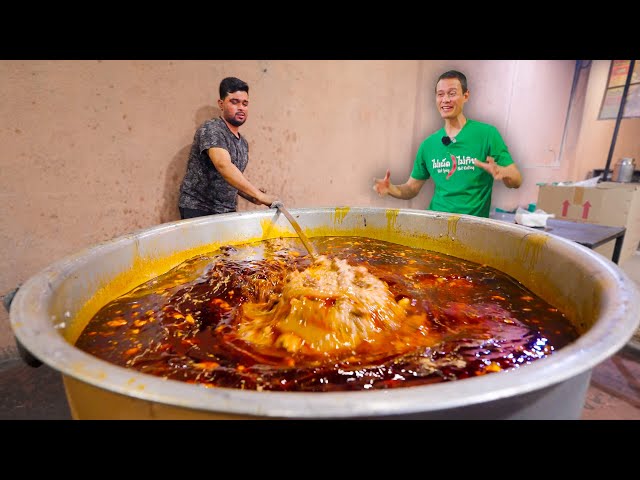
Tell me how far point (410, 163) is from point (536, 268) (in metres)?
3.63

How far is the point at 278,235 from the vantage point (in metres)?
2.23

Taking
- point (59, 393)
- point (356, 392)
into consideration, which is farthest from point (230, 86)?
point (356, 392)

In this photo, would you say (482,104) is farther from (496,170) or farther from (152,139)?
(152,139)

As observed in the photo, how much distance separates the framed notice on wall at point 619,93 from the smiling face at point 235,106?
278 inches

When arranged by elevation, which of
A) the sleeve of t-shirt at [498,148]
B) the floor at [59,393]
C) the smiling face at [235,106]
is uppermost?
the smiling face at [235,106]

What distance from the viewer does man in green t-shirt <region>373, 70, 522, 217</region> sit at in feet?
8.77

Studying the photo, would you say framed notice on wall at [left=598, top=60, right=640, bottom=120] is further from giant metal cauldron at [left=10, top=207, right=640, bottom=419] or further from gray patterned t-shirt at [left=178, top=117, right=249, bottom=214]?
gray patterned t-shirt at [left=178, top=117, right=249, bottom=214]

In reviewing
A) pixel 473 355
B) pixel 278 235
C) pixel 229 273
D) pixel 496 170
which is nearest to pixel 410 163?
pixel 496 170

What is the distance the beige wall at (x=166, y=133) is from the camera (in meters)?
2.39

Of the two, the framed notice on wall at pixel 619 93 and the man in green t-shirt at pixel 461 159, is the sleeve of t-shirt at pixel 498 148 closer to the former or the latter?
the man in green t-shirt at pixel 461 159

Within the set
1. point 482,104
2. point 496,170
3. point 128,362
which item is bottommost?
point 128,362

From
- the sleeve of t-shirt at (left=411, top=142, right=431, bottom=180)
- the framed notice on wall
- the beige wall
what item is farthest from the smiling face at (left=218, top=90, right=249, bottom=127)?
the framed notice on wall

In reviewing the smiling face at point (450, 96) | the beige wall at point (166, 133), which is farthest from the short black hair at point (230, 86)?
the smiling face at point (450, 96)

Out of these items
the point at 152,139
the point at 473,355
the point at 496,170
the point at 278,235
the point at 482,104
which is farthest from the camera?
the point at 482,104
